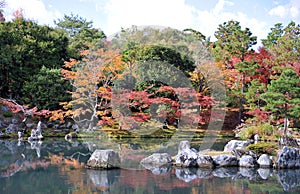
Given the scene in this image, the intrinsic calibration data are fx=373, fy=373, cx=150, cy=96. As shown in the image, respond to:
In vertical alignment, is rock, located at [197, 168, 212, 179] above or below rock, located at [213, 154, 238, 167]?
below

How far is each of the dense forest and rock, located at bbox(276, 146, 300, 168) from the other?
6.92 metres

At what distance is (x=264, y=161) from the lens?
887 cm

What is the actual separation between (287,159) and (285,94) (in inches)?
165

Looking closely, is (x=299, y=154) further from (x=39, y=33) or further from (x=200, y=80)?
(x=39, y=33)

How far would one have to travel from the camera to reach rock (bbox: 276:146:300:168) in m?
8.72

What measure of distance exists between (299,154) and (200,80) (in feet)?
33.0

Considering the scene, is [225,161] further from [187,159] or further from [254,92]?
[254,92]

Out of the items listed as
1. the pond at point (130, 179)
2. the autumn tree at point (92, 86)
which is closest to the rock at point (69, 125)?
the autumn tree at point (92, 86)

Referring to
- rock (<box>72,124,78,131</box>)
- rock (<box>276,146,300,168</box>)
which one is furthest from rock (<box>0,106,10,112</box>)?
rock (<box>276,146,300,168</box>)

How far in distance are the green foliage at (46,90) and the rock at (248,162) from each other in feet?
36.8

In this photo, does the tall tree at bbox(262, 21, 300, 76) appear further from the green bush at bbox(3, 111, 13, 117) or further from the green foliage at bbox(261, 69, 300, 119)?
the green bush at bbox(3, 111, 13, 117)

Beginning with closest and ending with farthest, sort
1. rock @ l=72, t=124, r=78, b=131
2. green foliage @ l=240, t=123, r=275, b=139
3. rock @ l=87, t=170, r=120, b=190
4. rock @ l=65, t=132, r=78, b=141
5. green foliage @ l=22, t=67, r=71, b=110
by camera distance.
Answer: rock @ l=87, t=170, r=120, b=190
green foliage @ l=240, t=123, r=275, b=139
rock @ l=65, t=132, r=78, b=141
rock @ l=72, t=124, r=78, b=131
green foliage @ l=22, t=67, r=71, b=110

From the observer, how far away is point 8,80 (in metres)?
19.2

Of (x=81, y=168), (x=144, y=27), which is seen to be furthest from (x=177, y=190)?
(x=144, y=27)
